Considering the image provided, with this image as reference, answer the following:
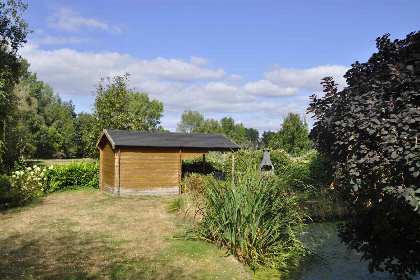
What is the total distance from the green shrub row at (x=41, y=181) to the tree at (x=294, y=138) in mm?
15413

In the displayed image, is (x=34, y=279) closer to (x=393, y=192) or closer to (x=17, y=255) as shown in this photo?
(x=17, y=255)

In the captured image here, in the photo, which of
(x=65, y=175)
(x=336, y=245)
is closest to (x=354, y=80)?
(x=336, y=245)

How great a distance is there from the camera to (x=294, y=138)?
27594 mm

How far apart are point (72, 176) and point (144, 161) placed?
4282mm

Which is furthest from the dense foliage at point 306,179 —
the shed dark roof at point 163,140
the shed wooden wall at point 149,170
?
the shed dark roof at point 163,140

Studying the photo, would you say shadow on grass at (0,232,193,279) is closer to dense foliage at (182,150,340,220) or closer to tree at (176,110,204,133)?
dense foliage at (182,150,340,220)

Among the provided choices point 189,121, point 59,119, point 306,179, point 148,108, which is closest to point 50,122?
point 59,119

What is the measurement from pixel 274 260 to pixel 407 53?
4.66 metres

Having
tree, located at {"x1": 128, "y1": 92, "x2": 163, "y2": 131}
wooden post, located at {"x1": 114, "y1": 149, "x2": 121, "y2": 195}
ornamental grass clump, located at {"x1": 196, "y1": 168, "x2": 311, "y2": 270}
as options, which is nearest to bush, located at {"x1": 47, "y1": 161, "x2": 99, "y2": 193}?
wooden post, located at {"x1": 114, "y1": 149, "x2": 121, "y2": 195}

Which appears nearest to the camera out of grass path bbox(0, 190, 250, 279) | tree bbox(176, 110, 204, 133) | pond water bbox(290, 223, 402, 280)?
grass path bbox(0, 190, 250, 279)

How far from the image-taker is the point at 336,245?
8.52 metres

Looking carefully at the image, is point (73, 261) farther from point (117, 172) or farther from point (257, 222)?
point (117, 172)

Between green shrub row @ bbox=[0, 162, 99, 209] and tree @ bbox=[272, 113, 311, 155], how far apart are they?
15.4 metres

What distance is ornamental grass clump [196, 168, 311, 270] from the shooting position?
6.95 m
